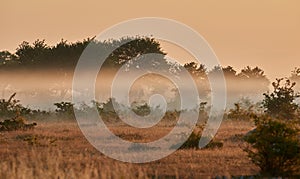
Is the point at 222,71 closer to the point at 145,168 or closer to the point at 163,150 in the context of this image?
the point at 163,150

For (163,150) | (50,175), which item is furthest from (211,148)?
(50,175)

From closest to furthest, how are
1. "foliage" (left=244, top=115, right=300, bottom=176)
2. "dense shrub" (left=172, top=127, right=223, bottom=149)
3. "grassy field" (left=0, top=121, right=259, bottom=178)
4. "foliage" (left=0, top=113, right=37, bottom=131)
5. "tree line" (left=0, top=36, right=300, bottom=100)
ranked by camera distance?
"grassy field" (left=0, top=121, right=259, bottom=178) < "foliage" (left=244, top=115, right=300, bottom=176) < "dense shrub" (left=172, top=127, right=223, bottom=149) < "foliage" (left=0, top=113, right=37, bottom=131) < "tree line" (left=0, top=36, right=300, bottom=100)

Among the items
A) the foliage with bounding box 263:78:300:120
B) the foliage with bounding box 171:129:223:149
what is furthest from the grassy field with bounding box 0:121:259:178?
the foliage with bounding box 263:78:300:120

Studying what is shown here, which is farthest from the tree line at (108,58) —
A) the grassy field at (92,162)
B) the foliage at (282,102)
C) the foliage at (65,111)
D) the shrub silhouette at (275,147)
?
the shrub silhouette at (275,147)

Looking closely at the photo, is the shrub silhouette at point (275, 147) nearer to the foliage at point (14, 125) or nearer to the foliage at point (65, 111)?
the foliage at point (14, 125)

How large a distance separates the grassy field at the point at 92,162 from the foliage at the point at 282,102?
9.17 meters

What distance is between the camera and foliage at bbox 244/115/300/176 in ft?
61.4

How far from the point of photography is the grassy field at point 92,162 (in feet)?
58.6

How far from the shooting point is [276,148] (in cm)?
1892

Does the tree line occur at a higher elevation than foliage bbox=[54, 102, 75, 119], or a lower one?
higher

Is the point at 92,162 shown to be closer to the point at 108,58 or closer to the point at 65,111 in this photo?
the point at 65,111

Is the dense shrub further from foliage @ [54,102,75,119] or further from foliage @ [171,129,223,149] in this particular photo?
foliage @ [54,102,75,119]

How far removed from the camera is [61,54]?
72250mm

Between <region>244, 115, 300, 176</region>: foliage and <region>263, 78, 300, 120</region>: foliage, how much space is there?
17900 mm
